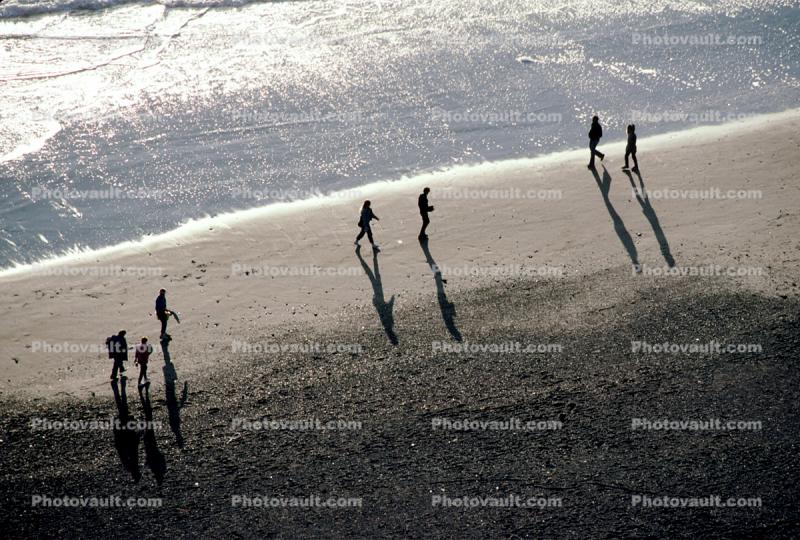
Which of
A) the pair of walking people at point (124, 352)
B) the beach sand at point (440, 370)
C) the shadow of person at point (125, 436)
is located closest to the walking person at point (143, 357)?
the pair of walking people at point (124, 352)

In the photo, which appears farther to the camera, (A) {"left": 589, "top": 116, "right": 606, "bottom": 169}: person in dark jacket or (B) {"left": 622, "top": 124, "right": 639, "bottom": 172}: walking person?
(A) {"left": 589, "top": 116, "right": 606, "bottom": 169}: person in dark jacket

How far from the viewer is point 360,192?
23.3 meters

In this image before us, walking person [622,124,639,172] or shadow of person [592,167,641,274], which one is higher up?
walking person [622,124,639,172]

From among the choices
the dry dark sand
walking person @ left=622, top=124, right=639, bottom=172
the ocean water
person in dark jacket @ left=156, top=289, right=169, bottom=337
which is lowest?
the dry dark sand

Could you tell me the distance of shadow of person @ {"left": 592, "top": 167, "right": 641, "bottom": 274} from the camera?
19850 mm

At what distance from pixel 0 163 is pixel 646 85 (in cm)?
2161

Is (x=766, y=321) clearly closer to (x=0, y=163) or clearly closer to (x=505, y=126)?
(x=505, y=126)

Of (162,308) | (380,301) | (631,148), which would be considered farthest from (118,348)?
(631,148)

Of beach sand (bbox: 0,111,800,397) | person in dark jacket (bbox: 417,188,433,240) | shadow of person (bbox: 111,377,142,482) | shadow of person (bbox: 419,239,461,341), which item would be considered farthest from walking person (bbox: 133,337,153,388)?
person in dark jacket (bbox: 417,188,433,240)

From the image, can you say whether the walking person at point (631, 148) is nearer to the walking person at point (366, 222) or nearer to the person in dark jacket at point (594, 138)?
the person in dark jacket at point (594, 138)

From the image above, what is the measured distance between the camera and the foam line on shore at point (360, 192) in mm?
21000

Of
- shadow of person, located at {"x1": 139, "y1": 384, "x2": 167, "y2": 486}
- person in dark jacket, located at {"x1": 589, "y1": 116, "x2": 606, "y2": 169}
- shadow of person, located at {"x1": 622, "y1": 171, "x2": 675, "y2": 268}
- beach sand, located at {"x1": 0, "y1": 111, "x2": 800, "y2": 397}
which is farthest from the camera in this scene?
person in dark jacket, located at {"x1": 589, "y1": 116, "x2": 606, "y2": 169}

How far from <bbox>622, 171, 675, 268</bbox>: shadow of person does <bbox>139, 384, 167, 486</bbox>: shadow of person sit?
1245 cm

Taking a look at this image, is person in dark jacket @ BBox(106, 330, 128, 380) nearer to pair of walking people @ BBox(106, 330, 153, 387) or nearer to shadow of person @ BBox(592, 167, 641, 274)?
pair of walking people @ BBox(106, 330, 153, 387)
